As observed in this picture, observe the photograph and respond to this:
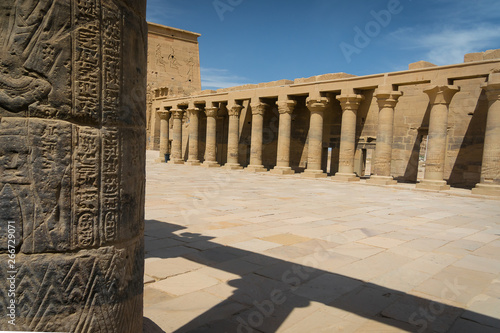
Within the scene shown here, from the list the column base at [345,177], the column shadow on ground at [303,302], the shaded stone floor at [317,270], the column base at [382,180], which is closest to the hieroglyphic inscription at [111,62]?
the shaded stone floor at [317,270]

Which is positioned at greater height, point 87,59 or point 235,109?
point 235,109

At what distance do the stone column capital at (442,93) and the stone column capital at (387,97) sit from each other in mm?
1414

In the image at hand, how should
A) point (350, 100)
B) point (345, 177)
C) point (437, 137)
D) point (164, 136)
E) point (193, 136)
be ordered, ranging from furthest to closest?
point (164, 136) < point (193, 136) < point (350, 100) < point (345, 177) < point (437, 137)

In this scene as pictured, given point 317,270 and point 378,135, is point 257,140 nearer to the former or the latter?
point 378,135

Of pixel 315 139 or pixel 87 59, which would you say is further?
pixel 315 139

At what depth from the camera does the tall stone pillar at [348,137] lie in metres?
16.9

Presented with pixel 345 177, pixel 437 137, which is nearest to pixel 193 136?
pixel 345 177

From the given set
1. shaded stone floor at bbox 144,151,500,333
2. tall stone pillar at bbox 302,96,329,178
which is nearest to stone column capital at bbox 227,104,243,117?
tall stone pillar at bbox 302,96,329,178

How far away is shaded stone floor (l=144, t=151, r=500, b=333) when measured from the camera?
A: 316cm

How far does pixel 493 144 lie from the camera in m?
12.7

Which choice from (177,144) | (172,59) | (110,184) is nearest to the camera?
(110,184)

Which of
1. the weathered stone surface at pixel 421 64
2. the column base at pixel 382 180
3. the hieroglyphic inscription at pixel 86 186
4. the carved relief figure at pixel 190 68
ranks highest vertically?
the carved relief figure at pixel 190 68

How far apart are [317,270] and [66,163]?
3332 mm

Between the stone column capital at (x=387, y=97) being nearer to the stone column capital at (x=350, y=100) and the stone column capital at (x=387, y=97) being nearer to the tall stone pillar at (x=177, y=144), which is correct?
the stone column capital at (x=350, y=100)
